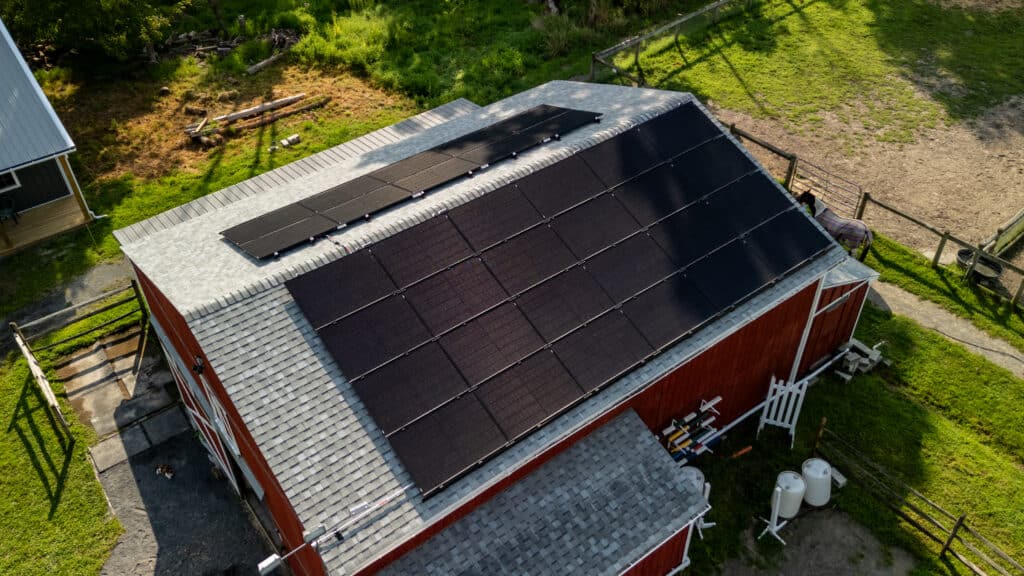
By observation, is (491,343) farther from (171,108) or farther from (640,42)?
(640,42)

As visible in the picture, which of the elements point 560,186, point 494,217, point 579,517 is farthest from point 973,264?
point 579,517

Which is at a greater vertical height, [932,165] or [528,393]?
[528,393]

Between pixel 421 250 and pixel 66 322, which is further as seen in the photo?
pixel 66 322

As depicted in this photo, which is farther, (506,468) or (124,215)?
(124,215)

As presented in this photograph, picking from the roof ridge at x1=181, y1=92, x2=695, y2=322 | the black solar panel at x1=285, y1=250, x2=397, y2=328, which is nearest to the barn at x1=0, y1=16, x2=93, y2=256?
the roof ridge at x1=181, y1=92, x2=695, y2=322

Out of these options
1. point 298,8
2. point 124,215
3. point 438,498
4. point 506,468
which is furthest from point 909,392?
point 298,8

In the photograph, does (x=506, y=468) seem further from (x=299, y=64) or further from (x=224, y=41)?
(x=224, y=41)

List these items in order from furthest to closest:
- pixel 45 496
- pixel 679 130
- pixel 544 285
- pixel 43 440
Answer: pixel 43 440, pixel 679 130, pixel 45 496, pixel 544 285

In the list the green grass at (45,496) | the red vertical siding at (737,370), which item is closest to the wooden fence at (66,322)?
the green grass at (45,496)
